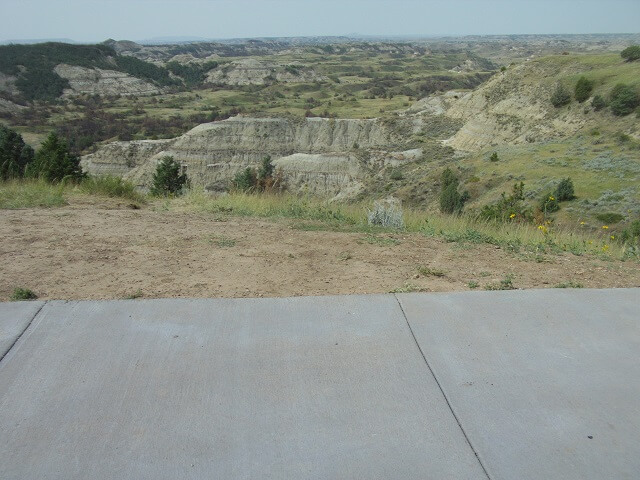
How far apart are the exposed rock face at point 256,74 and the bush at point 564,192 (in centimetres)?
11617

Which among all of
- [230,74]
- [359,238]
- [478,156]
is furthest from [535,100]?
[230,74]

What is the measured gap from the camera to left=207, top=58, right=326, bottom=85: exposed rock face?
137 metres

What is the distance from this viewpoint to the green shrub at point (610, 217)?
21516mm

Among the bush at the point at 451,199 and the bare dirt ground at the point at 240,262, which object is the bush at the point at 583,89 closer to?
the bush at the point at 451,199

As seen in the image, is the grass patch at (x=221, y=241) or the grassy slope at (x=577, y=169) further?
the grassy slope at (x=577, y=169)

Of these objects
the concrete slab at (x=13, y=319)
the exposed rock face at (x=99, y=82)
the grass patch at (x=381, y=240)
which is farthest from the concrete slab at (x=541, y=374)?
the exposed rock face at (x=99, y=82)

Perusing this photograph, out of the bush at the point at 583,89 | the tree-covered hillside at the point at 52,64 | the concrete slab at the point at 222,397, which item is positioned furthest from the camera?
the tree-covered hillside at the point at 52,64

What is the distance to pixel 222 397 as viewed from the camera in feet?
11.1

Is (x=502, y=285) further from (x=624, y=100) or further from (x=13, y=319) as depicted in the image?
(x=624, y=100)

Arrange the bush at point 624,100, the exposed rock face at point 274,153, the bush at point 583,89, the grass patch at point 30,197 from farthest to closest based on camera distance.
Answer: the exposed rock face at point 274,153 < the bush at point 583,89 < the bush at point 624,100 < the grass patch at point 30,197

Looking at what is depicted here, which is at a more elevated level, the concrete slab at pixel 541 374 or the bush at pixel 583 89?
the concrete slab at pixel 541 374

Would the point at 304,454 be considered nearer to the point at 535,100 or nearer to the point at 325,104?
the point at 535,100

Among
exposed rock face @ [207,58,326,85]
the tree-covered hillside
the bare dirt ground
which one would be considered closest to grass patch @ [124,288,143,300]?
the bare dirt ground

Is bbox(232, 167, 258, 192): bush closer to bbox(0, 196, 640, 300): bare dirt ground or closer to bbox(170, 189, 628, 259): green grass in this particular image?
bbox(170, 189, 628, 259): green grass
